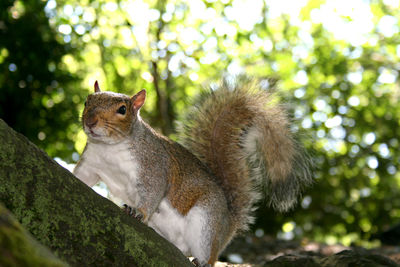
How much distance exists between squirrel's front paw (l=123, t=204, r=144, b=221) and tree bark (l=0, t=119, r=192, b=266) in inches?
12.7

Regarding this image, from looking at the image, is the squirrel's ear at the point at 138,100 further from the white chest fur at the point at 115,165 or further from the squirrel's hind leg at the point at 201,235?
the squirrel's hind leg at the point at 201,235

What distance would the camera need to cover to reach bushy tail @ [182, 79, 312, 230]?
3.37 metres

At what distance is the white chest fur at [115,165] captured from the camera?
8.70ft

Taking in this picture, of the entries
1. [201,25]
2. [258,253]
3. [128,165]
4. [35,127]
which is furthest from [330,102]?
[128,165]

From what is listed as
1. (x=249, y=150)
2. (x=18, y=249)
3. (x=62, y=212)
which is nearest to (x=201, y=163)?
(x=249, y=150)

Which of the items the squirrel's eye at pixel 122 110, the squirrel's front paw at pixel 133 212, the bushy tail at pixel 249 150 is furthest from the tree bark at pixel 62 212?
the bushy tail at pixel 249 150

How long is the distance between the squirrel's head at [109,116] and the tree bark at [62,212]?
0.51 metres

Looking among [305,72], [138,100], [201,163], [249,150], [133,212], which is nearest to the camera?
[133,212]

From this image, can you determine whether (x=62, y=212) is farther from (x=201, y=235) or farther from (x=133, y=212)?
(x=201, y=235)

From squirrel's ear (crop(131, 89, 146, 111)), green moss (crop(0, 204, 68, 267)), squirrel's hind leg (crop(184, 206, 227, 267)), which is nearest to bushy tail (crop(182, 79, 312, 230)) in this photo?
squirrel's hind leg (crop(184, 206, 227, 267))

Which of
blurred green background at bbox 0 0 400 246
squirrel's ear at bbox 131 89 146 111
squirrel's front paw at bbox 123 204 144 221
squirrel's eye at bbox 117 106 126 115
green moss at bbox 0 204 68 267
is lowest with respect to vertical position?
blurred green background at bbox 0 0 400 246

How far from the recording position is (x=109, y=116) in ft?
8.51

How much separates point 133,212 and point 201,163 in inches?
34.7

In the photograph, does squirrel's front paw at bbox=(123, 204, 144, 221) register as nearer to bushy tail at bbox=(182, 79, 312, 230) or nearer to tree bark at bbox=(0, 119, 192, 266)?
tree bark at bbox=(0, 119, 192, 266)
